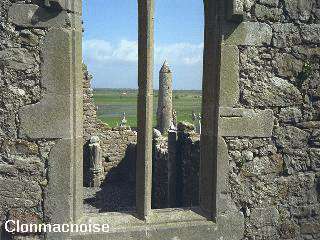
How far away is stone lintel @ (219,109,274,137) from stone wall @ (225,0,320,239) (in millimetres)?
54

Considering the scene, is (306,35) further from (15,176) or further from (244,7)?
(15,176)

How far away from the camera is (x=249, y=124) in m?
3.56

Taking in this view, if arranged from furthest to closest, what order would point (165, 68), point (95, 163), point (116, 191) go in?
1. point (165, 68)
2. point (95, 163)
3. point (116, 191)

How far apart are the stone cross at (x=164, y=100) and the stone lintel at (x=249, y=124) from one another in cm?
1322

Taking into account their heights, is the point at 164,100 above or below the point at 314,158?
above

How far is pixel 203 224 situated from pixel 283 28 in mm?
2114

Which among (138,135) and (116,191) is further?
(116,191)

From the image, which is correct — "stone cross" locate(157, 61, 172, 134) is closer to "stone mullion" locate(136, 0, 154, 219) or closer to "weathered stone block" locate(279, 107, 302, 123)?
"weathered stone block" locate(279, 107, 302, 123)

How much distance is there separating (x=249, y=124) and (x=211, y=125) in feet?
1.24

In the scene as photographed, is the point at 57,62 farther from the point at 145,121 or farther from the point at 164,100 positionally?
the point at 164,100

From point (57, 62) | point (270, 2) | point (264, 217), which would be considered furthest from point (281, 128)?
point (57, 62)

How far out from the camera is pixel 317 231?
377 centimetres

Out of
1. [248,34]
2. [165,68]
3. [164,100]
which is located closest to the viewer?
[248,34]

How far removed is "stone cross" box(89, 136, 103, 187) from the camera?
1003cm
